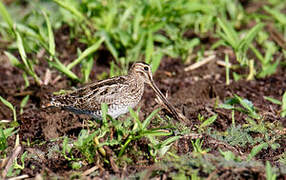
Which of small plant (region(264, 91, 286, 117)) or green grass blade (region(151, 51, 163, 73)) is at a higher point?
green grass blade (region(151, 51, 163, 73))

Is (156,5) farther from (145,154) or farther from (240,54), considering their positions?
(145,154)

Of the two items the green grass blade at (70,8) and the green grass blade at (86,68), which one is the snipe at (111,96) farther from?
the green grass blade at (70,8)

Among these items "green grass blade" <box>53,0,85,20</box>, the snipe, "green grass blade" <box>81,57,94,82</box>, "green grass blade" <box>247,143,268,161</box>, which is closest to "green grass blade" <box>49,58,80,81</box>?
"green grass blade" <box>81,57,94,82</box>

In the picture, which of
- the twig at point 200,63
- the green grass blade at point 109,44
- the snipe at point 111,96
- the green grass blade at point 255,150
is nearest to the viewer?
the green grass blade at point 255,150

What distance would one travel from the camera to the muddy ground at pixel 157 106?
4.13 m

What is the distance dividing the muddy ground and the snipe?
18 cm

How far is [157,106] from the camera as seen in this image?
5.07m

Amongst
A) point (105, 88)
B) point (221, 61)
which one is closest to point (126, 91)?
point (105, 88)

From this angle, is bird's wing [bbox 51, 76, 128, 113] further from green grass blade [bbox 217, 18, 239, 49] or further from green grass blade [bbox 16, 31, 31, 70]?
green grass blade [bbox 217, 18, 239, 49]

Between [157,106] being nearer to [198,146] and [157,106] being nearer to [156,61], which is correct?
[198,146]

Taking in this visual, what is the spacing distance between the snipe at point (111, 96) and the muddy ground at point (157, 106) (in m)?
0.18

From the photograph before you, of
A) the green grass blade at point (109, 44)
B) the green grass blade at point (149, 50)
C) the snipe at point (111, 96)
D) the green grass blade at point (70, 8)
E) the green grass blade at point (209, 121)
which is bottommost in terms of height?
the green grass blade at point (209, 121)

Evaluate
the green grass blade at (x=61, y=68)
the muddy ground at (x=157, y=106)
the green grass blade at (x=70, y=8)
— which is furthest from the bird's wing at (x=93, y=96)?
the green grass blade at (x=70, y=8)

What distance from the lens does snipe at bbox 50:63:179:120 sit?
4871 mm
